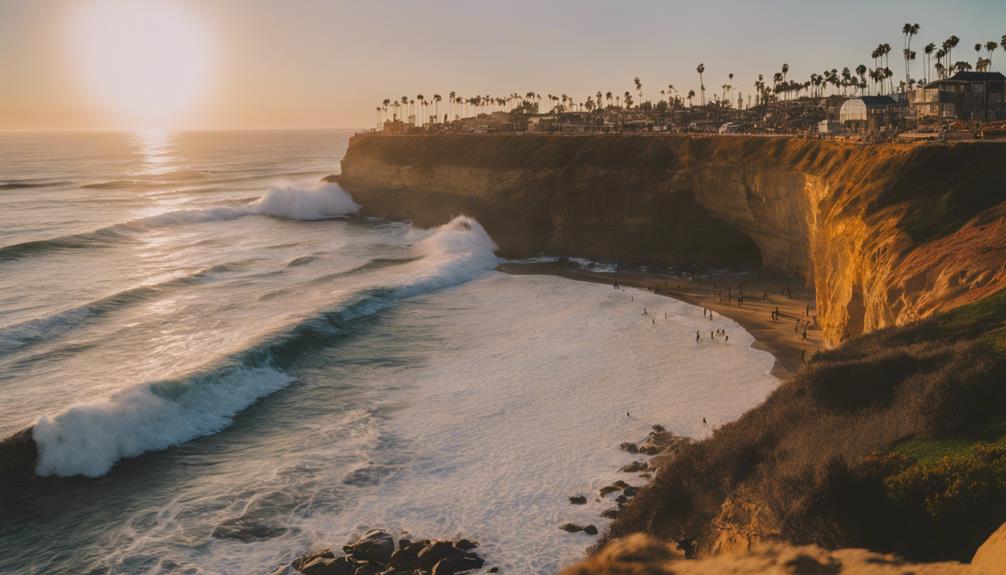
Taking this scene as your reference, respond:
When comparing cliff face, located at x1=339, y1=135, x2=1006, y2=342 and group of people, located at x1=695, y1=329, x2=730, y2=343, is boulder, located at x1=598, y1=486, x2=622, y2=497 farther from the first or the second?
group of people, located at x1=695, y1=329, x2=730, y2=343

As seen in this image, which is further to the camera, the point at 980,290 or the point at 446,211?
the point at 446,211

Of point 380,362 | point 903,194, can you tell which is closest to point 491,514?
point 380,362

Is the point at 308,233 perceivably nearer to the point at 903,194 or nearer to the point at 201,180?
the point at 903,194

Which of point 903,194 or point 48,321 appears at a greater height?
point 903,194

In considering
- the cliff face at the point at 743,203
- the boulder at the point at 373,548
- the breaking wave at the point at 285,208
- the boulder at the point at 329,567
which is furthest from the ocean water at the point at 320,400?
the breaking wave at the point at 285,208

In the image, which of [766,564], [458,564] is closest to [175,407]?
[458,564]

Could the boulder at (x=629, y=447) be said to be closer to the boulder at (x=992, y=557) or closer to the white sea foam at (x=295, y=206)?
the boulder at (x=992, y=557)

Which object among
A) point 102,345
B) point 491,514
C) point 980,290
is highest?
point 980,290
